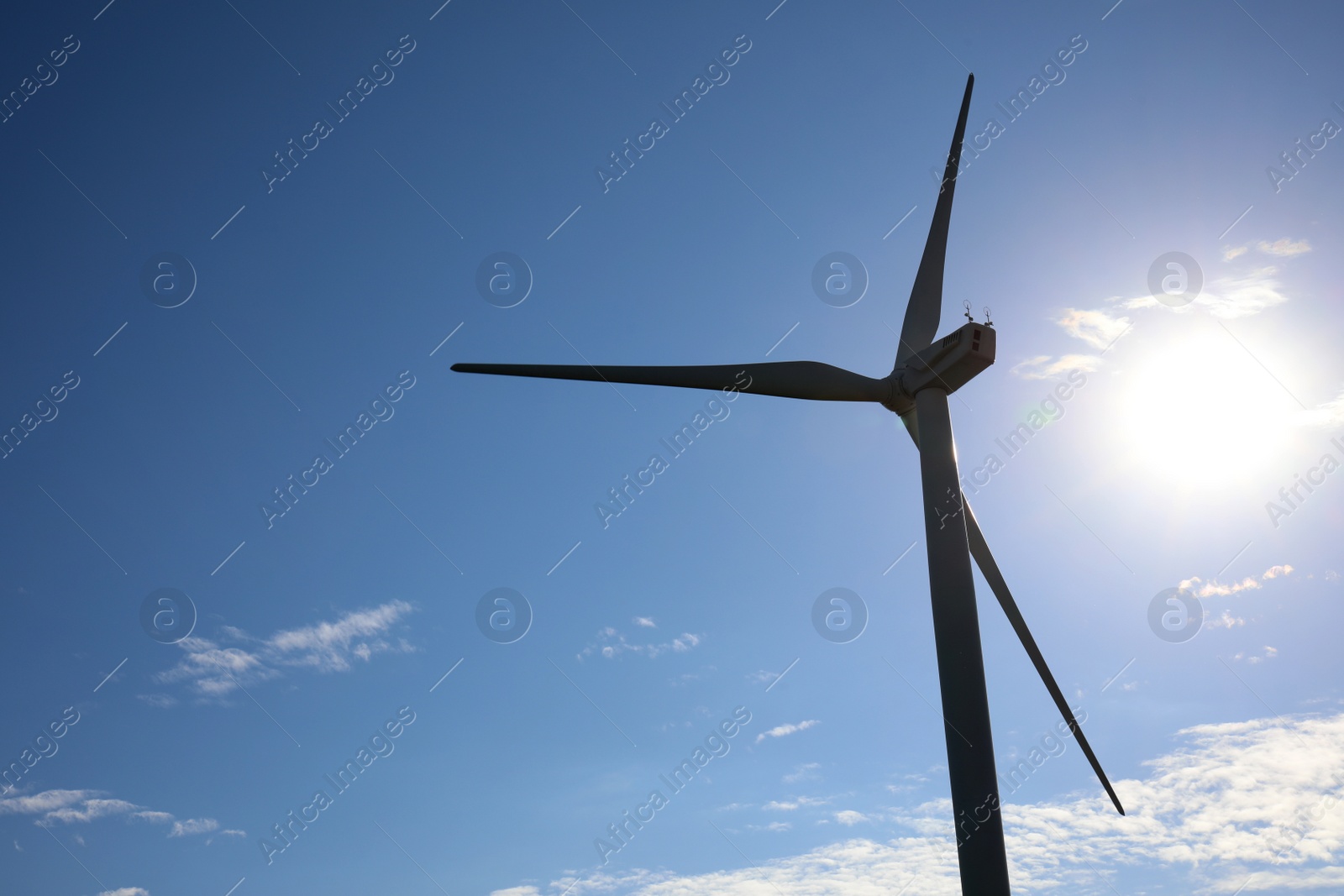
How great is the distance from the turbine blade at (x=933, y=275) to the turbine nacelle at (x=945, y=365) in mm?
983

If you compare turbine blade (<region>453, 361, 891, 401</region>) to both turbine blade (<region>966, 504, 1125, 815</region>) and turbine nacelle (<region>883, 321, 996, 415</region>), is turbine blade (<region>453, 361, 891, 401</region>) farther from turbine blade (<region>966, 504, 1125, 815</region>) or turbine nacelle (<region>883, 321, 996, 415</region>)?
turbine blade (<region>966, 504, 1125, 815</region>)

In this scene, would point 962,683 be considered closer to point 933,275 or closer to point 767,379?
point 767,379

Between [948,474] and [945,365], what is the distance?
2.85 metres

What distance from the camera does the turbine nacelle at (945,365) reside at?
21031 millimetres

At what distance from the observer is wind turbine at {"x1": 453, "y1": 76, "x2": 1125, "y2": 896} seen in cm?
1688

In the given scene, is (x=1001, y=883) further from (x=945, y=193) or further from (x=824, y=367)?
(x=945, y=193)

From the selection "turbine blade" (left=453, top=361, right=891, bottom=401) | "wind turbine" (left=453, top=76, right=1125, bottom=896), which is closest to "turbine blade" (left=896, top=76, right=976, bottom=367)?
Answer: "wind turbine" (left=453, top=76, right=1125, bottom=896)

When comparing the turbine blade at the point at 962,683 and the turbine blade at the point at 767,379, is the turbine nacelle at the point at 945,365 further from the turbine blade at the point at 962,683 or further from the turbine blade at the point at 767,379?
the turbine blade at the point at 962,683

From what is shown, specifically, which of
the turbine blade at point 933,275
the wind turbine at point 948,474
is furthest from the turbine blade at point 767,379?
the turbine blade at point 933,275

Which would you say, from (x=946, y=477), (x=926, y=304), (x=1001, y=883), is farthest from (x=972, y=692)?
(x=926, y=304)

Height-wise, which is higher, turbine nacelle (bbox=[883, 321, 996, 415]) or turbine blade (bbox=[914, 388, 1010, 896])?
turbine nacelle (bbox=[883, 321, 996, 415])

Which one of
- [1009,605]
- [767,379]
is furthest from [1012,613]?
[767,379]

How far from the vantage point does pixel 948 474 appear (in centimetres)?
2034

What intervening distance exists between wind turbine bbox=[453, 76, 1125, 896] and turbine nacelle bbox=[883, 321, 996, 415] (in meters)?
0.02
